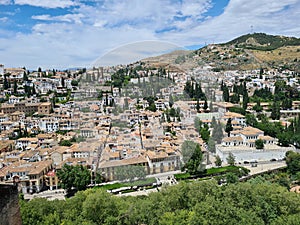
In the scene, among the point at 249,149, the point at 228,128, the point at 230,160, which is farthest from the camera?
the point at 228,128

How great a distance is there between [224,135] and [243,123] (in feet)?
6.48

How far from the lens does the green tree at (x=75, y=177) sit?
5438 millimetres

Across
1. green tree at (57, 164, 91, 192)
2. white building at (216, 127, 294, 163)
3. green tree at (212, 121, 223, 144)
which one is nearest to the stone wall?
green tree at (57, 164, 91, 192)

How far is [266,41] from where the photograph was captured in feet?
118

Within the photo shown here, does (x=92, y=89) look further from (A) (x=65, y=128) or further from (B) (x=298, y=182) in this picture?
(A) (x=65, y=128)

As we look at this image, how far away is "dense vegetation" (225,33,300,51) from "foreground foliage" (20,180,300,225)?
101 feet

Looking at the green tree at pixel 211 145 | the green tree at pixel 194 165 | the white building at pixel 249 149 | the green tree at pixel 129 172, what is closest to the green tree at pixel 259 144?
the white building at pixel 249 149

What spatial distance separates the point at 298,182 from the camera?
239 inches

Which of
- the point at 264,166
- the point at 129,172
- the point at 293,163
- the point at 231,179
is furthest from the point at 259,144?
the point at 129,172

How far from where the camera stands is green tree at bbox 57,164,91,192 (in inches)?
214

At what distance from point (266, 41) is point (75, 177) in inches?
1453

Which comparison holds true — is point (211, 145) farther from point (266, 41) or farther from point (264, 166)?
point (266, 41)

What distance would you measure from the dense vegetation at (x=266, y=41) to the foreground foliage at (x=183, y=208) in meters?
30.9

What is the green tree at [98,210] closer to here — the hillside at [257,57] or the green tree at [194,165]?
the green tree at [194,165]
